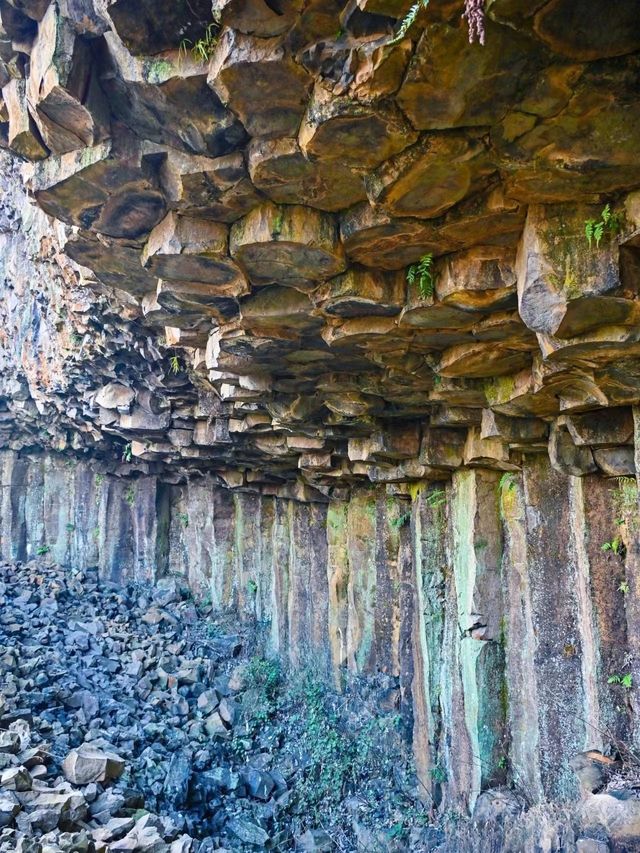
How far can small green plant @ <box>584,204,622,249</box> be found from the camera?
3.06 metres

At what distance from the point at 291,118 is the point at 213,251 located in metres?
1.12

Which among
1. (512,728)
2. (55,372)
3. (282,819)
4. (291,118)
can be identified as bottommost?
(282,819)

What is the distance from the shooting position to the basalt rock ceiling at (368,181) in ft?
8.25

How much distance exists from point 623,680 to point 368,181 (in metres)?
4.30

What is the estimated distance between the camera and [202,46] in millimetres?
2820

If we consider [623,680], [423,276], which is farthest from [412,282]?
[623,680]

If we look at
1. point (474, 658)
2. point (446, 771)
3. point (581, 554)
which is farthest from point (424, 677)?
point (581, 554)

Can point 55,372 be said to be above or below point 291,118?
above

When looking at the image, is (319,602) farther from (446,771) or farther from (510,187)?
(510,187)

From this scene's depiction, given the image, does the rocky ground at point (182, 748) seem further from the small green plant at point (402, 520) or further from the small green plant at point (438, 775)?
the small green plant at point (402, 520)

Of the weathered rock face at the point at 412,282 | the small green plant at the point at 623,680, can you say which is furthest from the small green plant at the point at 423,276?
the small green plant at the point at 623,680

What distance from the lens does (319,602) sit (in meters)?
12.3

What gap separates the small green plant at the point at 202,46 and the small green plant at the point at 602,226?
1.99 metres

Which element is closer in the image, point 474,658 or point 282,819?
point 474,658
